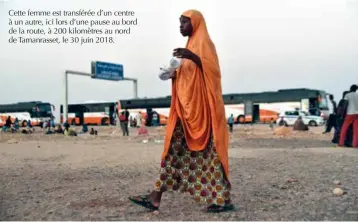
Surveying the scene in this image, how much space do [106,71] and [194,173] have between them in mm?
25482

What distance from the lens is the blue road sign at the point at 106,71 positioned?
27.5 m

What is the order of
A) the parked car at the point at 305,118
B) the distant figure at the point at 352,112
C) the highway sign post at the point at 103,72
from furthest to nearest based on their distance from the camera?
the parked car at the point at 305,118 < the highway sign post at the point at 103,72 < the distant figure at the point at 352,112

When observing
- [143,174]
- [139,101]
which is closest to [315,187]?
[143,174]

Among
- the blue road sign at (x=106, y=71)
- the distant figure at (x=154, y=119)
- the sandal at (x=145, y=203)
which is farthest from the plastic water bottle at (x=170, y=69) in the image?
the distant figure at (x=154, y=119)

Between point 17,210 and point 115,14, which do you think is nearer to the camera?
point 17,210

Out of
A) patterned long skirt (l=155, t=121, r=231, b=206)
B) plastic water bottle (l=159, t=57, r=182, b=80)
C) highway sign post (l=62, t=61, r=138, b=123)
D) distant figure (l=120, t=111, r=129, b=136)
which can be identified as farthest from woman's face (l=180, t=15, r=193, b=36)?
highway sign post (l=62, t=61, r=138, b=123)

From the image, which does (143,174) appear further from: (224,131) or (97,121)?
(97,121)

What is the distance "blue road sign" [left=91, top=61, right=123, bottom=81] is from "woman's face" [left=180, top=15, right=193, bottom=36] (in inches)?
960

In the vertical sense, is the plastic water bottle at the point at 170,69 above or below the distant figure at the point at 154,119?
above

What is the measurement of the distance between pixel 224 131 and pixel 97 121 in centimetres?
3860

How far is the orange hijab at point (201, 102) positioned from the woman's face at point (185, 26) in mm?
32

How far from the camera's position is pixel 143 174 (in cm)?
534

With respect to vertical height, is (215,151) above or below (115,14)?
below

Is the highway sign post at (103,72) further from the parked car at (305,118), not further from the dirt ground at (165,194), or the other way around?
the dirt ground at (165,194)
